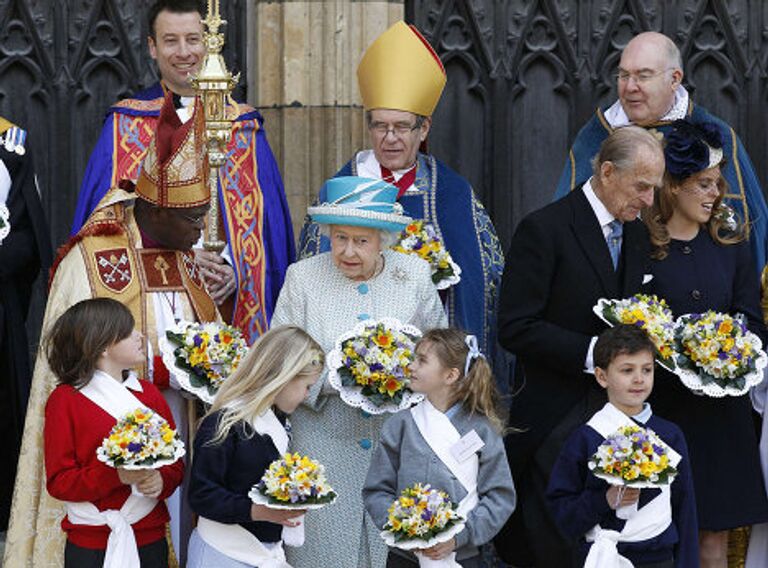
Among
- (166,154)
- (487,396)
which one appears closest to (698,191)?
(487,396)

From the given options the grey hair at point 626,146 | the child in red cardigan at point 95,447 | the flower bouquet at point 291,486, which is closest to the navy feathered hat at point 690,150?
the grey hair at point 626,146

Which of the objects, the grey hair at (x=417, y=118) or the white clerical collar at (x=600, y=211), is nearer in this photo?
the white clerical collar at (x=600, y=211)

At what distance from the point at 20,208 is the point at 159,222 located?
35.4 inches

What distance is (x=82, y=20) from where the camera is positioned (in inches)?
385

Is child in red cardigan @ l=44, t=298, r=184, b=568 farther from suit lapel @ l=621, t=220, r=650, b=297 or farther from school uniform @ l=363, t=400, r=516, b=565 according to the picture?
suit lapel @ l=621, t=220, r=650, b=297

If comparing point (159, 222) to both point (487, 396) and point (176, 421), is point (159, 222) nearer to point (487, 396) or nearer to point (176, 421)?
point (176, 421)

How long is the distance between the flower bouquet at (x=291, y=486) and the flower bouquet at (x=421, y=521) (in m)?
0.26

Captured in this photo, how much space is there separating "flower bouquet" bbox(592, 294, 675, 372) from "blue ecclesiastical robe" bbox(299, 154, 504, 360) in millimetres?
944

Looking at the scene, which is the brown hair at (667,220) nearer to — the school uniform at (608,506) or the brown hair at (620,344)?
the brown hair at (620,344)

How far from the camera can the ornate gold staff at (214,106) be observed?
7973 mm

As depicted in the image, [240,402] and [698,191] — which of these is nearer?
[240,402]

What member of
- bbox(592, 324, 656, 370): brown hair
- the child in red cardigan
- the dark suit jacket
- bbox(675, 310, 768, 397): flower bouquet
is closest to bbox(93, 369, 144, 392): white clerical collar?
the child in red cardigan

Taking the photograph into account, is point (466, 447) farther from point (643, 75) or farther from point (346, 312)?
point (643, 75)

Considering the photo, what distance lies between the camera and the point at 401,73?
28.3 feet
